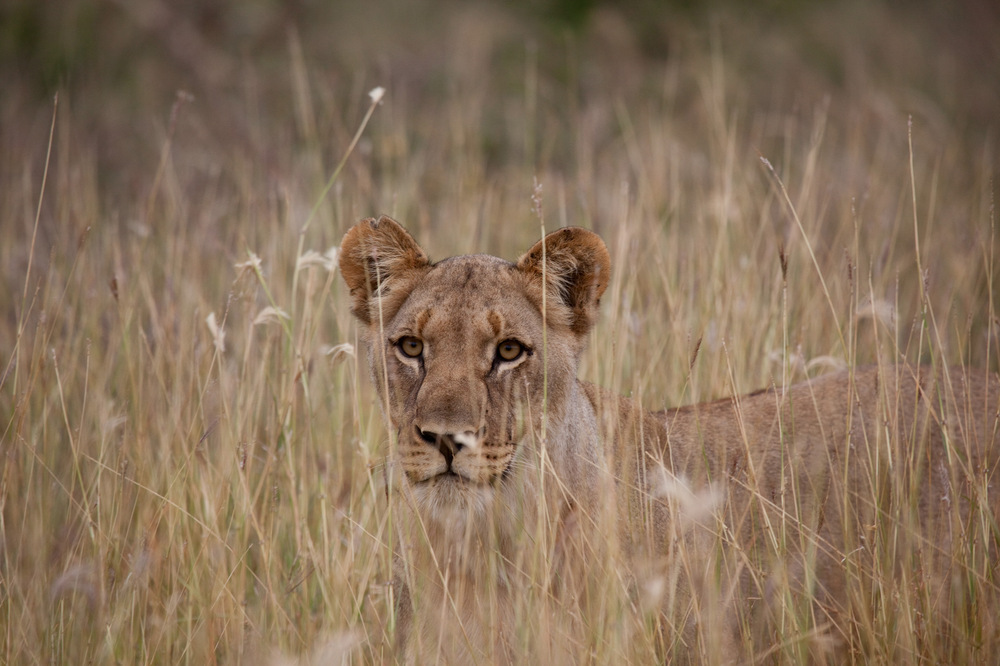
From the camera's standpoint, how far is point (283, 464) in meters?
4.26

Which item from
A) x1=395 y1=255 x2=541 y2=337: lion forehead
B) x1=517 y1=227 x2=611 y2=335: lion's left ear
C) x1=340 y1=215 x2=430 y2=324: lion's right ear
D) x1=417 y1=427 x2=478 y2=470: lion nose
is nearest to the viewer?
x1=417 y1=427 x2=478 y2=470: lion nose

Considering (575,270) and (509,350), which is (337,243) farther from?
(509,350)

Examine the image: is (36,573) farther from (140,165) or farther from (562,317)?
(140,165)

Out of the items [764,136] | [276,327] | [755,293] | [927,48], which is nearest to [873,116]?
[764,136]

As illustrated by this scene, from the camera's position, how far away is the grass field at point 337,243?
3.60 metres

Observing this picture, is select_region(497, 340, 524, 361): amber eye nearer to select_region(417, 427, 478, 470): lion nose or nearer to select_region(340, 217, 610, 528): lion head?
select_region(340, 217, 610, 528): lion head

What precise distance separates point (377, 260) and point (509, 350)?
677 millimetres

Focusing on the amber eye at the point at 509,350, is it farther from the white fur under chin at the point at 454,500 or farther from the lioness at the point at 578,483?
the white fur under chin at the point at 454,500

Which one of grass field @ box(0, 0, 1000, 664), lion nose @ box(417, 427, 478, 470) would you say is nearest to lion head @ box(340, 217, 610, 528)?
lion nose @ box(417, 427, 478, 470)

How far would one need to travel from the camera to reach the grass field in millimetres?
3604

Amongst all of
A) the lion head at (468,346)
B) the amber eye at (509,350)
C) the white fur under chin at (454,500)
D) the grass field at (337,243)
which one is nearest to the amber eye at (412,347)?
the lion head at (468,346)

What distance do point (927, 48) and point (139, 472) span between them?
42.6 feet

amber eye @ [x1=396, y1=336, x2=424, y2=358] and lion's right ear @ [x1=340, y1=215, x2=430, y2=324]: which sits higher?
lion's right ear @ [x1=340, y1=215, x2=430, y2=324]

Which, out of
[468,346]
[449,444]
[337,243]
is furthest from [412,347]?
[337,243]
